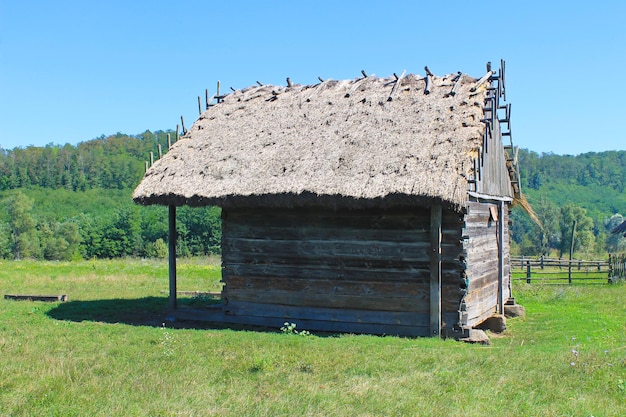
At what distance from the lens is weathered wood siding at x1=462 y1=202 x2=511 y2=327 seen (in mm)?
12750

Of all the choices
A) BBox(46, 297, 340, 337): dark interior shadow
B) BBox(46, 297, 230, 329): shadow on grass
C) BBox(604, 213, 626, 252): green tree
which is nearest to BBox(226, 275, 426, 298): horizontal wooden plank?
BBox(46, 297, 340, 337): dark interior shadow

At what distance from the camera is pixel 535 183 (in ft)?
376

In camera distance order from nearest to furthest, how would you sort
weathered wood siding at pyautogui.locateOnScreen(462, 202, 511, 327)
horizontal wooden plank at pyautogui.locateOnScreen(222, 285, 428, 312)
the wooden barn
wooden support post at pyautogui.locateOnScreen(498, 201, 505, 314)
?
the wooden barn < horizontal wooden plank at pyautogui.locateOnScreen(222, 285, 428, 312) < weathered wood siding at pyautogui.locateOnScreen(462, 202, 511, 327) < wooden support post at pyautogui.locateOnScreen(498, 201, 505, 314)

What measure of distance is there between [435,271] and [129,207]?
228 ft

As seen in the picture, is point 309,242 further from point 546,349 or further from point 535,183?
point 535,183

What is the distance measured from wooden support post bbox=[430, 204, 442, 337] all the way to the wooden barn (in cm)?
2

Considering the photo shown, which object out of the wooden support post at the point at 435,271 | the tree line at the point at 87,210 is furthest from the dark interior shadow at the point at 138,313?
the tree line at the point at 87,210

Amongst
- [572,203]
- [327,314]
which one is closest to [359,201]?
[327,314]

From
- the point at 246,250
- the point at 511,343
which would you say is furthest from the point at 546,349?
the point at 246,250

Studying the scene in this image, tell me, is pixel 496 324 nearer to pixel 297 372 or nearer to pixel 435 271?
pixel 435 271

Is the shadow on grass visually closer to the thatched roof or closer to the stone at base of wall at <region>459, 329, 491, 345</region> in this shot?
the thatched roof

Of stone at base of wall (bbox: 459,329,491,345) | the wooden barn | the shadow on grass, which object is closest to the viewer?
stone at base of wall (bbox: 459,329,491,345)

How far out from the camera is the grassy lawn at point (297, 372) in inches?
272

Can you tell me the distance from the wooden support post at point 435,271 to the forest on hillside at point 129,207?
46.3 m
